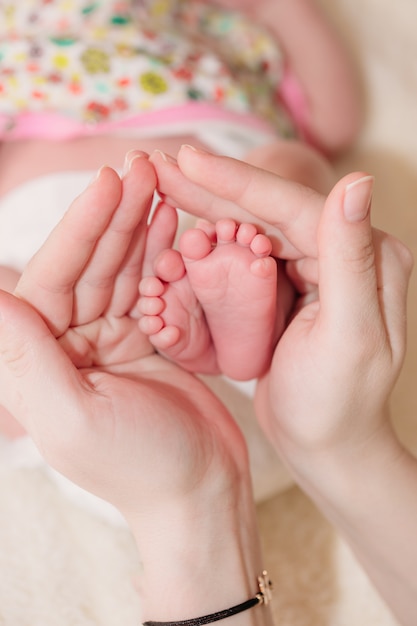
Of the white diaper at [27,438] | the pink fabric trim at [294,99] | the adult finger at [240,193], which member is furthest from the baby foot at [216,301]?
the pink fabric trim at [294,99]

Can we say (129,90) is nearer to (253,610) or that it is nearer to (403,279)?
(403,279)

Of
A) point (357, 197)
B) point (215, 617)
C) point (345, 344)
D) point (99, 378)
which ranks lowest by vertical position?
point (215, 617)

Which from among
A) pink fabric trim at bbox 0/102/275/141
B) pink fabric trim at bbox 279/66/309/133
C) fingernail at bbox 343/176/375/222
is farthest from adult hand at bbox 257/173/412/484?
pink fabric trim at bbox 279/66/309/133

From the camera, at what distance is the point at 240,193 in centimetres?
69

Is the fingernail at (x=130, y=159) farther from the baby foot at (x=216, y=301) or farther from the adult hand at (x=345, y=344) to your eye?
the adult hand at (x=345, y=344)

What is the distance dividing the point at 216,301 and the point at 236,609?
31 centimetres

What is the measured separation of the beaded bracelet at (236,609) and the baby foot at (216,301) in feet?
0.71

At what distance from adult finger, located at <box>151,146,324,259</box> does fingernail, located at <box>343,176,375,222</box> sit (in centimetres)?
10

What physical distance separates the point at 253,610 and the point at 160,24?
876 mm

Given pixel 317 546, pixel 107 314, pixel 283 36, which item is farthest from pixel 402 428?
pixel 283 36

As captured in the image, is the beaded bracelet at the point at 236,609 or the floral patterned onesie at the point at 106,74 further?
the floral patterned onesie at the point at 106,74

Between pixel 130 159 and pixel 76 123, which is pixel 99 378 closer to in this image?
pixel 130 159

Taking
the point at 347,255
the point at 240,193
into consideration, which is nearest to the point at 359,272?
the point at 347,255

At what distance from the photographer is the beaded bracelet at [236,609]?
0.70 metres
